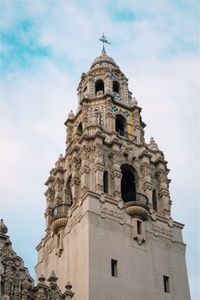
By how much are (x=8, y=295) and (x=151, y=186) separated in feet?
41.8

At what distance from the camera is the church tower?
30.0 m

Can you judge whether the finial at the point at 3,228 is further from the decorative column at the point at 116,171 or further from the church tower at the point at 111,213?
the decorative column at the point at 116,171

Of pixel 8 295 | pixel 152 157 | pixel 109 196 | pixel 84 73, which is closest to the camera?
pixel 8 295

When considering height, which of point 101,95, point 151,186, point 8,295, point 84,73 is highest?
point 84,73

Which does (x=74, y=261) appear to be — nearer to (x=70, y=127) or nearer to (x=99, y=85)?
(x=70, y=127)

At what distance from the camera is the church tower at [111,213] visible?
30.0 meters

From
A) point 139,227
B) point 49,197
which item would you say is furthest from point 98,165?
point 49,197

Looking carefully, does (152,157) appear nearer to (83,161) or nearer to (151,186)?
(151,186)

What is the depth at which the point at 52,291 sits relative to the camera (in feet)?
87.2

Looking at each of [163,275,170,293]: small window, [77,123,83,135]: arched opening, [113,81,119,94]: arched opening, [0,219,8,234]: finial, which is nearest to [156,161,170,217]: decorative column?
[163,275,170,293]: small window

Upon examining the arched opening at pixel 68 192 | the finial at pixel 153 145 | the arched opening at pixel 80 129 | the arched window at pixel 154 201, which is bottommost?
the arched window at pixel 154 201

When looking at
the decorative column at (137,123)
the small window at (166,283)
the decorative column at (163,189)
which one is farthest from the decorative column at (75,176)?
the small window at (166,283)

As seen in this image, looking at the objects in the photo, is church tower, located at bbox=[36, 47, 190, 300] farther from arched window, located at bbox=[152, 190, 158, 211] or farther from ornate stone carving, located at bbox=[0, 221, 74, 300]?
ornate stone carving, located at bbox=[0, 221, 74, 300]

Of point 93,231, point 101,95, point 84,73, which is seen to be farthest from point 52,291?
point 84,73
